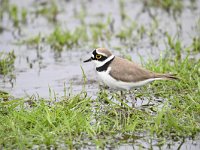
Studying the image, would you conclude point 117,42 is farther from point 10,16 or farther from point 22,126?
point 22,126

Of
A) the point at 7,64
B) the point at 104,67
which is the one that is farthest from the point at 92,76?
the point at 104,67

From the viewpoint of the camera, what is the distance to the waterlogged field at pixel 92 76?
6.69m

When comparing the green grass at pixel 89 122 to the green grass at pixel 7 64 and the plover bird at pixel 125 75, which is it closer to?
the plover bird at pixel 125 75

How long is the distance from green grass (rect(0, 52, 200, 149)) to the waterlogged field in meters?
0.01

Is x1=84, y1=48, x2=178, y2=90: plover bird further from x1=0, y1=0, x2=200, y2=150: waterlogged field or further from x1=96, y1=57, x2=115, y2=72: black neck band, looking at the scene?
x1=0, y1=0, x2=200, y2=150: waterlogged field

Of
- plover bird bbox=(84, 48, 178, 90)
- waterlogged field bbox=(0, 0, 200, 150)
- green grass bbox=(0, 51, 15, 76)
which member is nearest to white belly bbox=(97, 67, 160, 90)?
plover bird bbox=(84, 48, 178, 90)

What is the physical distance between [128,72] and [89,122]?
108cm

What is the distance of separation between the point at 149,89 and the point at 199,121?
1.76m

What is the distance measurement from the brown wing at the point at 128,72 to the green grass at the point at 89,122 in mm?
454

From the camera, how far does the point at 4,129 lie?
6.80 metres

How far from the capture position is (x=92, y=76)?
9.94 metres

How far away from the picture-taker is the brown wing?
746 cm

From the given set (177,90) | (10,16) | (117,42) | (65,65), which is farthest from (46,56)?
(177,90)

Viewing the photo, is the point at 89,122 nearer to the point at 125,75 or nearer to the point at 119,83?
the point at 119,83
